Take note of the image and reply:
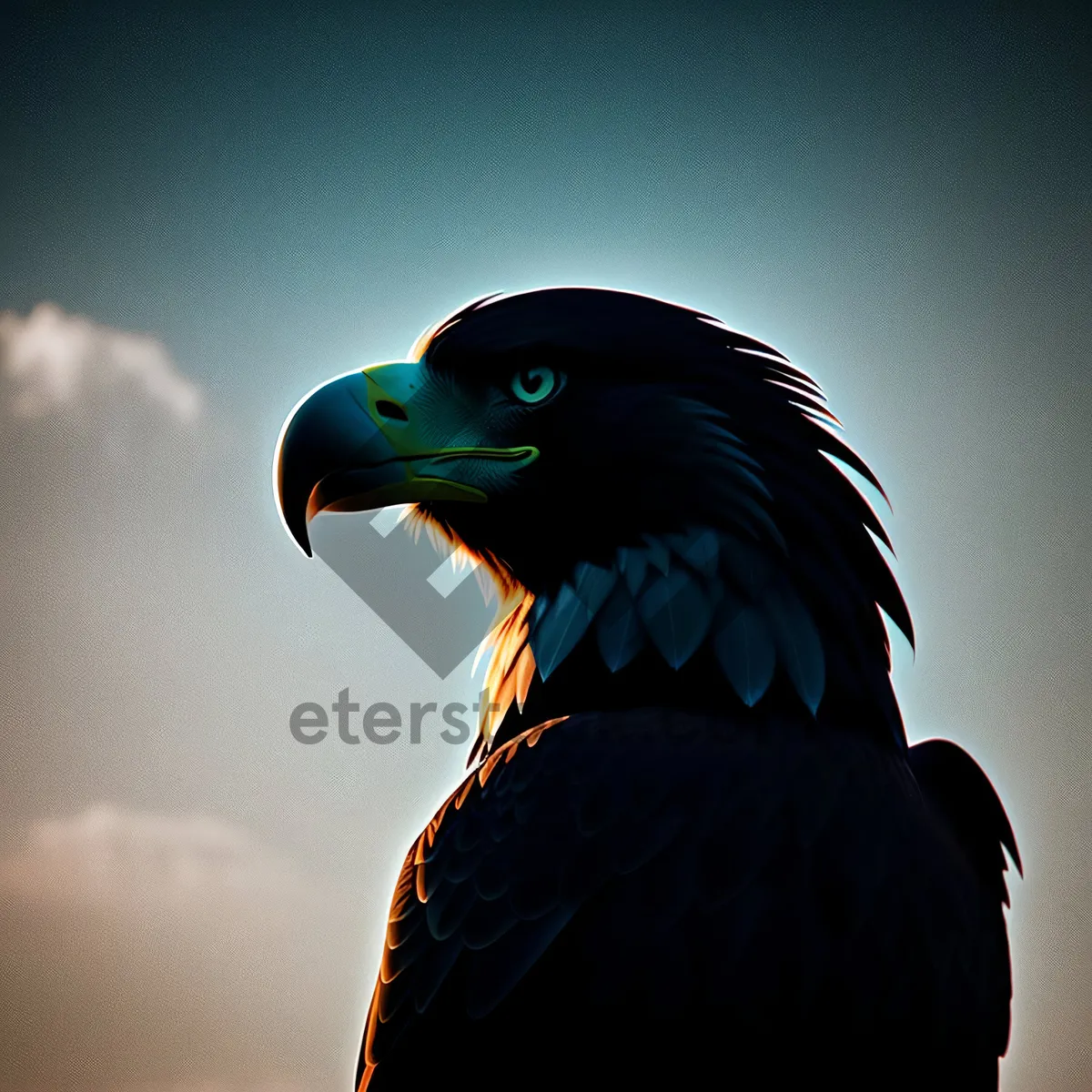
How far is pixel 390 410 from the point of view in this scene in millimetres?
3045

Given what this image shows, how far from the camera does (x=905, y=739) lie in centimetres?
277

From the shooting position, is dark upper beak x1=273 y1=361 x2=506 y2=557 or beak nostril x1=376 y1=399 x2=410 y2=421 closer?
dark upper beak x1=273 y1=361 x2=506 y2=557

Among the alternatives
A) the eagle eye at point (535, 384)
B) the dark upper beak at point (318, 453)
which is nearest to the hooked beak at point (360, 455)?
the dark upper beak at point (318, 453)

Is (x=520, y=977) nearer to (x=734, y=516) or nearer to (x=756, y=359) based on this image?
(x=734, y=516)

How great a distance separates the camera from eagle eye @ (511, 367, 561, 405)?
9.88 feet

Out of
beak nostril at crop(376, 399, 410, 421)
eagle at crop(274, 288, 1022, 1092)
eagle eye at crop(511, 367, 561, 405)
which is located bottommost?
eagle at crop(274, 288, 1022, 1092)

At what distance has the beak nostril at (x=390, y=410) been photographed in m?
3.03

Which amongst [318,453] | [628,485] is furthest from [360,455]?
[628,485]

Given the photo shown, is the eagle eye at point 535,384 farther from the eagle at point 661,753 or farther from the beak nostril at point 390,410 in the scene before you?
the beak nostril at point 390,410

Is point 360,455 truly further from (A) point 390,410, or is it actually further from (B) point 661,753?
(B) point 661,753

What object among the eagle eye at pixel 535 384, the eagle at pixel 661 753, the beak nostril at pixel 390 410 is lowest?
the eagle at pixel 661 753

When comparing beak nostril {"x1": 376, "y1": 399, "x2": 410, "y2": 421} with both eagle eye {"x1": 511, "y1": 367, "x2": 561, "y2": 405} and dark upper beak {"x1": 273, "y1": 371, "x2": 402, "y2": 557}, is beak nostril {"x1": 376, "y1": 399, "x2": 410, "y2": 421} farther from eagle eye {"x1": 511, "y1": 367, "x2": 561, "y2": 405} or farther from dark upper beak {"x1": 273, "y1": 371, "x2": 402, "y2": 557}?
eagle eye {"x1": 511, "y1": 367, "x2": 561, "y2": 405}

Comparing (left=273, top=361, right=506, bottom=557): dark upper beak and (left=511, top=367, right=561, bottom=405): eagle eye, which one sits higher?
(left=511, top=367, right=561, bottom=405): eagle eye

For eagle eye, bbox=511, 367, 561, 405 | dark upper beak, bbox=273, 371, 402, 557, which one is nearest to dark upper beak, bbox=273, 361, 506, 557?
dark upper beak, bbox=273, 371, 402, 557
